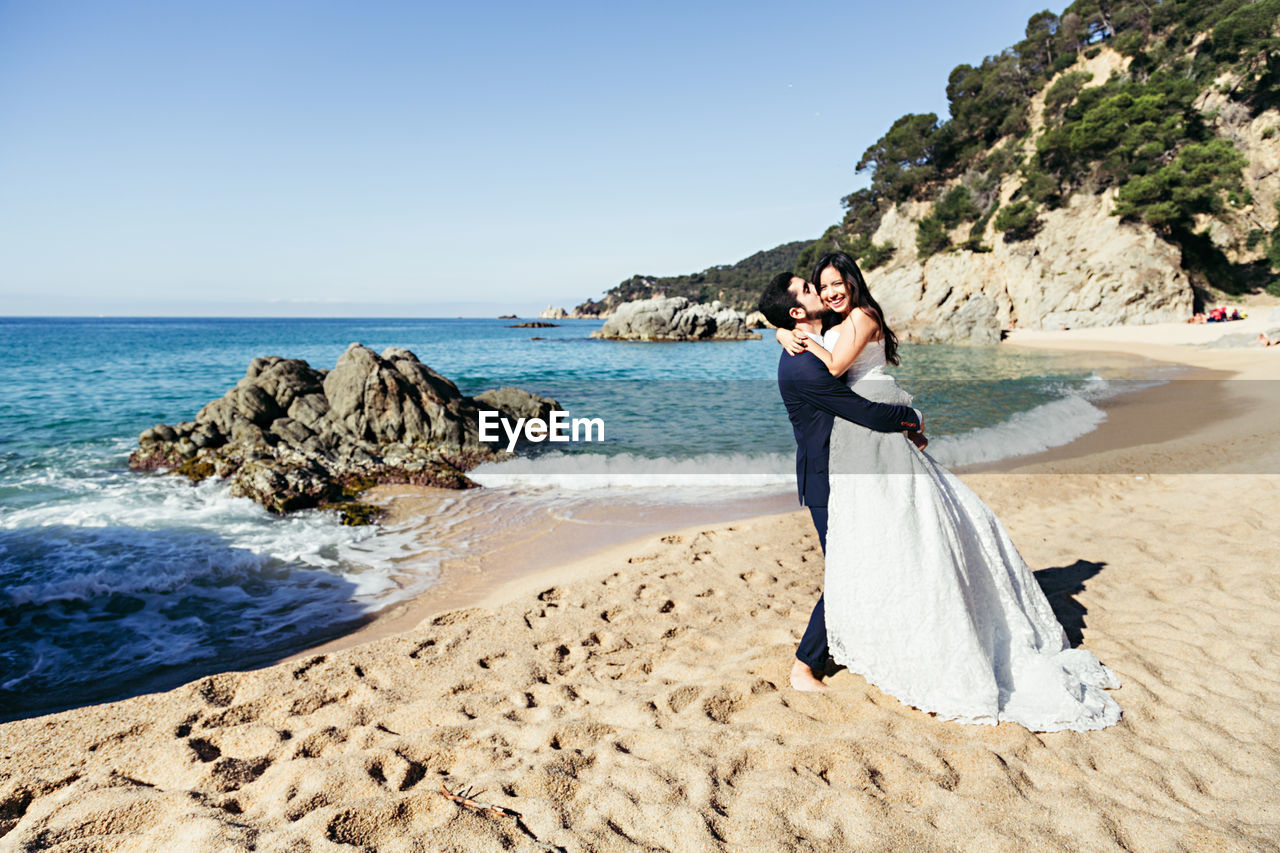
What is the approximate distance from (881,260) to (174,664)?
62003mm

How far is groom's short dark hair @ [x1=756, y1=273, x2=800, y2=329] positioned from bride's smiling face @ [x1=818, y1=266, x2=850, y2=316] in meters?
0.18

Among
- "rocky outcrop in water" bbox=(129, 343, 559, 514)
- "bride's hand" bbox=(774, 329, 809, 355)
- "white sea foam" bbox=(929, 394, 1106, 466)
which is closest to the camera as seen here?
"bride's hand" bbox=(774, 329, 809, 355)

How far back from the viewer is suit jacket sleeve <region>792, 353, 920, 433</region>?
3025 millimetres

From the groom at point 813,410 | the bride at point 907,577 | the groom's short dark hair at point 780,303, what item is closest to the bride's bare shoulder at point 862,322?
the bride at point 907,577

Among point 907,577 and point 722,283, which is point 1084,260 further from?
point 722,283

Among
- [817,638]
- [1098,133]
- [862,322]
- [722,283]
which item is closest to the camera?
[862,322]

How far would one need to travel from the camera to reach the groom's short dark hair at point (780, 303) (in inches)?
128

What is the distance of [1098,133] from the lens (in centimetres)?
4172

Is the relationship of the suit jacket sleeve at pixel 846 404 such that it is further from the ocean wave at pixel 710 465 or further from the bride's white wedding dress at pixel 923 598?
the ocean wave at pixel 710 465

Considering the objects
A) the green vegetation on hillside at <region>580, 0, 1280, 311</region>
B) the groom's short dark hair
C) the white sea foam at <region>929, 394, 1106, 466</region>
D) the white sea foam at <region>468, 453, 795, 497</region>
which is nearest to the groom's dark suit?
the groom's short dark hair

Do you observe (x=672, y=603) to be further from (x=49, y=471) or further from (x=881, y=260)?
(x=881, y=260)

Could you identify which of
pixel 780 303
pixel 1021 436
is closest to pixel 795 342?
pixel 780 303

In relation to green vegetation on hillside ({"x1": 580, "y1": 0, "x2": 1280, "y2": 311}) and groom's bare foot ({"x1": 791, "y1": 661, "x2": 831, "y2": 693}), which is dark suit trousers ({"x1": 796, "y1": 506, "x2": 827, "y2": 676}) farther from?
green vegetation on hillside ({"x1": 580, "y1": 0, "x2": 1280, "y2": 311})

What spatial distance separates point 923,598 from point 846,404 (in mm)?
1023
